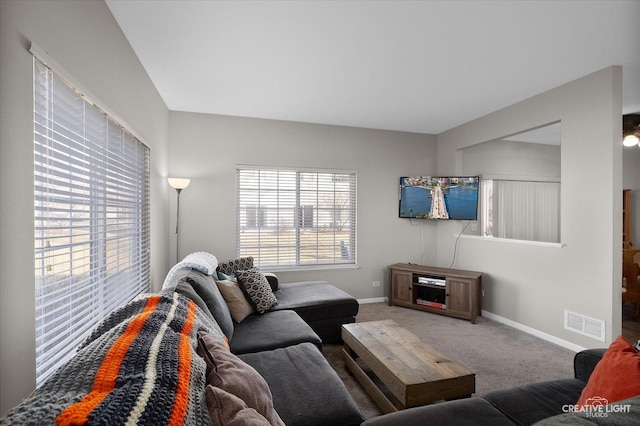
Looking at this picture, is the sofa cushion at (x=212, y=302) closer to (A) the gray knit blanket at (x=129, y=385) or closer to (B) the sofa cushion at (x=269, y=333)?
(B) the sofa cushion at (x=269, y=333)

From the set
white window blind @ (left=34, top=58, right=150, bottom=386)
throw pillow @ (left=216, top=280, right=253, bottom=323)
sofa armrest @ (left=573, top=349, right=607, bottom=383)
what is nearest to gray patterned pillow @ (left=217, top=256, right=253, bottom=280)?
throw pillow @ (left=216, top=280, right=253, bottom=323)

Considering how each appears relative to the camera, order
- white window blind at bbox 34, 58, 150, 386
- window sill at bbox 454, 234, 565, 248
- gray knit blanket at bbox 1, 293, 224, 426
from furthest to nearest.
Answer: window sill at bbox 454, 234, 565, 248 < white window blind at bbox 34, 58, 150, 386 < gray knit blanket at bbox 1, 293, 224, 426

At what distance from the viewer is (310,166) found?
460 cm

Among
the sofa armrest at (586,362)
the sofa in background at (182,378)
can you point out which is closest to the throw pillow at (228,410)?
the sofa in background at (182,378)

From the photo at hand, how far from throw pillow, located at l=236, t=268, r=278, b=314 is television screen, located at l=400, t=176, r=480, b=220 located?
2771 mm

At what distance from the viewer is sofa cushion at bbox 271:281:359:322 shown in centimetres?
312

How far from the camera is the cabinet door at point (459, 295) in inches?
159

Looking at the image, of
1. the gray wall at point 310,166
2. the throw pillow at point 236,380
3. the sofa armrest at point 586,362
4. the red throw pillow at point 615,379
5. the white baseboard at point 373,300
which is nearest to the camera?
the throw pillow at point 236,380

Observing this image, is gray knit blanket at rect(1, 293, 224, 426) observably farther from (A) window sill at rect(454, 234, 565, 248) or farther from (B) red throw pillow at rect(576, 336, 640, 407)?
(A) window sill at rect(454, 234, 565, 248)

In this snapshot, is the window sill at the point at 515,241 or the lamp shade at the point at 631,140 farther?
the lamp shade at the point at 631,140

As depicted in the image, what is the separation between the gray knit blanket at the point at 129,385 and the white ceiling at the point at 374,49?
6.66ft

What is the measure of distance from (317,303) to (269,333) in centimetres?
83

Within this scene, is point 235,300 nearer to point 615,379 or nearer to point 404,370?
point 404,370

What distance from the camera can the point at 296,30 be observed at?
228 cm
